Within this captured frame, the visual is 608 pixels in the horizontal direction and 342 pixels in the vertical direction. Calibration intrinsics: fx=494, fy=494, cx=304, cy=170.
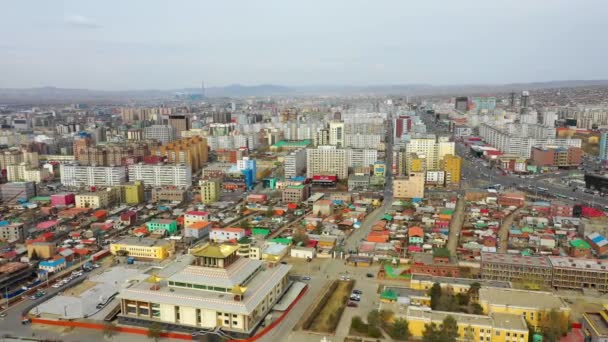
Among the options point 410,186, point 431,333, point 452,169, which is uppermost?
point 452,169

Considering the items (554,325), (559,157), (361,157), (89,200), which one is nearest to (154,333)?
(554,325)

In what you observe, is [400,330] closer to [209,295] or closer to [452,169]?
[209,295]

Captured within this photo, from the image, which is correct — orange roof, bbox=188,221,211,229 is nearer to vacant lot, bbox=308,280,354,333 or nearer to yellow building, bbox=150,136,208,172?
vacant lot, bbox=308,280,354,333

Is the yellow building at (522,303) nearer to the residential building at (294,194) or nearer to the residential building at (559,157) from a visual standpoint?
the residential building at (294,194)

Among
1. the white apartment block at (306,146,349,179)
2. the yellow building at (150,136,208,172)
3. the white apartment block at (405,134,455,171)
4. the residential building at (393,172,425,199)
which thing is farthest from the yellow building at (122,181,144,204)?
the white apartment block at (405,134,455,171)

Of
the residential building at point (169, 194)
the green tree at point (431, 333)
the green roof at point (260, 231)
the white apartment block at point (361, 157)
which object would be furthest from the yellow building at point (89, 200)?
the green tree at point (431, 333)
